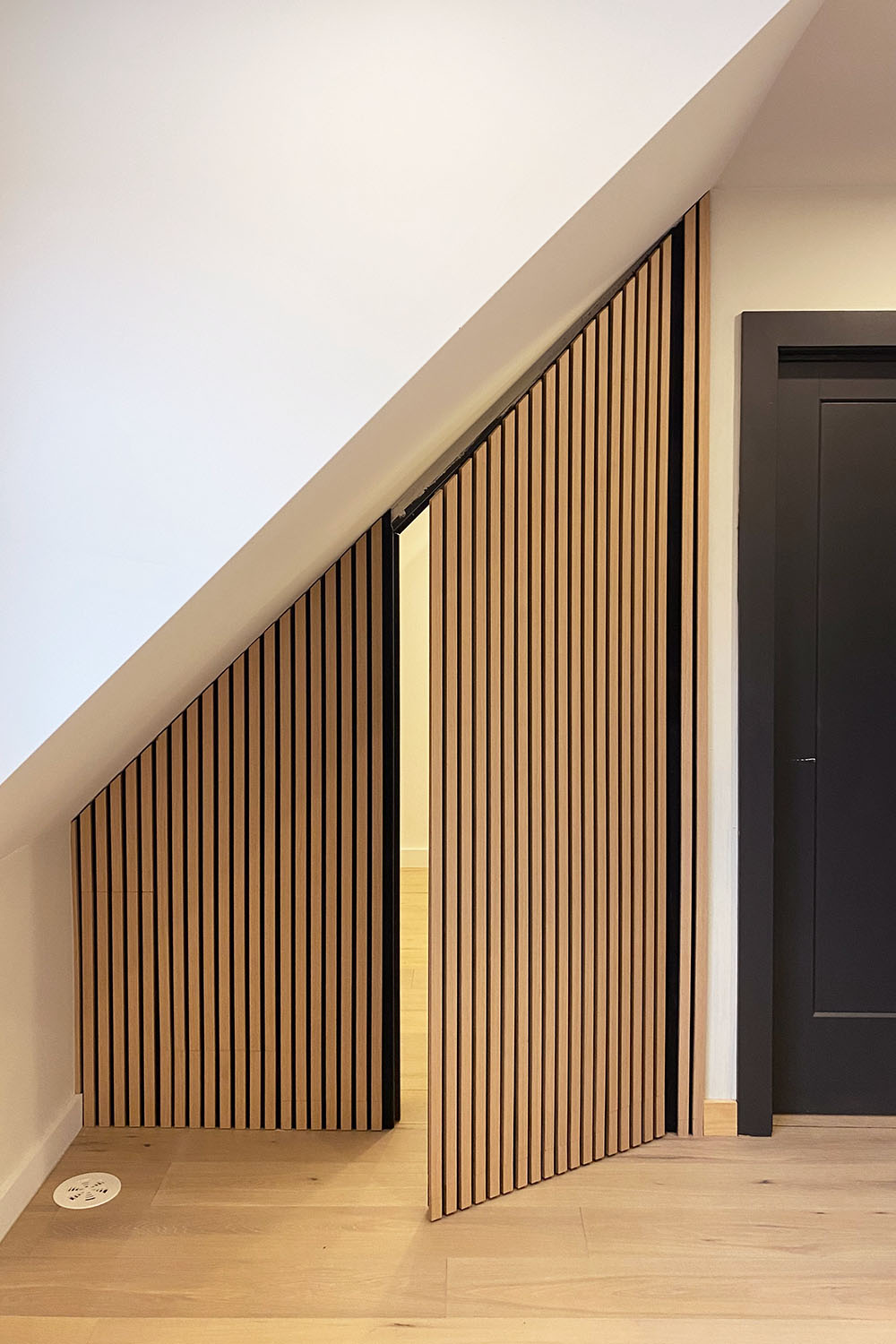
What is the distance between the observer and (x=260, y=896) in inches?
98.0

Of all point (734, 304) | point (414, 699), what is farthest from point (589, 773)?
point (414, 699)

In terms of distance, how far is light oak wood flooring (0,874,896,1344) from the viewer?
1779 millimetres

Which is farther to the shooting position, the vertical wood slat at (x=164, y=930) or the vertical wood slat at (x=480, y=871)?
the vertical wood slat at (x=164, y=930)

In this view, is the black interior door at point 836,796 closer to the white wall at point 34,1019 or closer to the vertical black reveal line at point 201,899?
the vertical black reveal line at point 201,899

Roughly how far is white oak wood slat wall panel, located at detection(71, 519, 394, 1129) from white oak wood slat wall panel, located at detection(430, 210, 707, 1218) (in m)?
0.39

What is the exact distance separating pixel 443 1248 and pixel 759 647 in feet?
4.76

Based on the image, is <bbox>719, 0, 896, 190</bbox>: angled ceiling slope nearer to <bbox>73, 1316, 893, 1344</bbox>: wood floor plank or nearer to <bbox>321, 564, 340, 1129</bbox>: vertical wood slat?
<bbox>321, 564, 340, 1129</bbox>: vertical wood slat

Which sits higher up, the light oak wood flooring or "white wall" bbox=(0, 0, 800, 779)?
"white wall" bbox=(0, 0, 800, 779)

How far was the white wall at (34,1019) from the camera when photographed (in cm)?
208

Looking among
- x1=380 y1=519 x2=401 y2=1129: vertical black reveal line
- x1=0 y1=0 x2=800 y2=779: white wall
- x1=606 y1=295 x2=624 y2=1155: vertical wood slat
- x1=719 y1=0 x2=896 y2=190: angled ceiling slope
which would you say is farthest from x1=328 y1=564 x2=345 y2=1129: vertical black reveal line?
x1=719 y1=0 x2=896 y2=190: angled ceiling slope

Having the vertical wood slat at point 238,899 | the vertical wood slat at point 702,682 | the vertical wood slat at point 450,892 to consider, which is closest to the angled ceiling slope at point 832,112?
the vertical wood slat at point 702,682

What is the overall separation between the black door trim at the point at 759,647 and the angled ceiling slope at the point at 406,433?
42cm

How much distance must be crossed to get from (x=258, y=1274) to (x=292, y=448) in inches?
58.5

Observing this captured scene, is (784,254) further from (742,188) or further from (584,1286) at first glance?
(584,1286)
